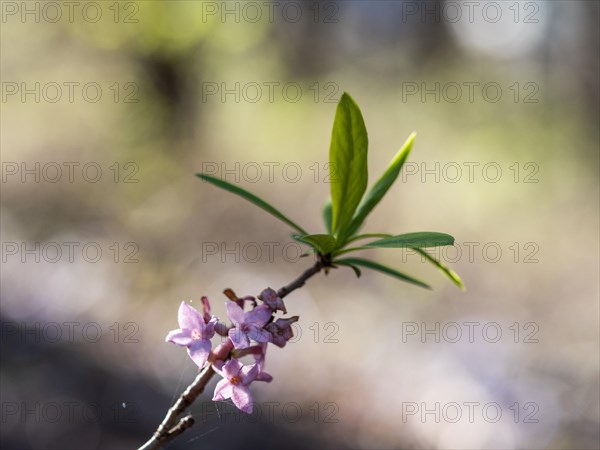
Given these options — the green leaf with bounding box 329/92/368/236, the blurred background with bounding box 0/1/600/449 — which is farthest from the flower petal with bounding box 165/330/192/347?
the blurred background with bounding box 0/1/600/449

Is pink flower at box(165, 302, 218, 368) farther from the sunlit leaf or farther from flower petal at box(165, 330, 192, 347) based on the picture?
the sunlit leaf

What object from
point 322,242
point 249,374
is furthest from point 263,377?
point 322,242

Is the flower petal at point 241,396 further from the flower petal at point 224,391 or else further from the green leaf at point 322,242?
the green leaf at point 322,242

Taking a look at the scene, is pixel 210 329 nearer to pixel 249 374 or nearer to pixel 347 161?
pixel 249 374

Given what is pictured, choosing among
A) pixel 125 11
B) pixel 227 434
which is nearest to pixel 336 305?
pixel 227 434

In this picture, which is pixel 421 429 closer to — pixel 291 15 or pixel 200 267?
pixel 200 267

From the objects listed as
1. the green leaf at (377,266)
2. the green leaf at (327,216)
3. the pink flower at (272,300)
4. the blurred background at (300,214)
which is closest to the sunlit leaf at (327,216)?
the green leaf at (327,216)

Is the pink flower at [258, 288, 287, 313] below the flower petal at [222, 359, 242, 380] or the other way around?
the other way around
